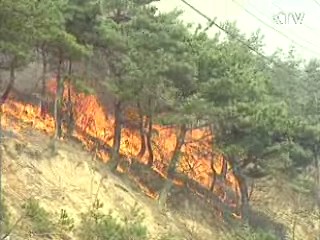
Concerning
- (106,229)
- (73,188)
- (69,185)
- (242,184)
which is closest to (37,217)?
(106,229)

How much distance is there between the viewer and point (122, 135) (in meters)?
29.5

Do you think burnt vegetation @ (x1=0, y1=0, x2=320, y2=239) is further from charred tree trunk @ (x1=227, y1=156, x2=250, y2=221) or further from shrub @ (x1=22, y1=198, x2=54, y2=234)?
shrub @ (x1=22, y1=198, x2=54, y2=234)

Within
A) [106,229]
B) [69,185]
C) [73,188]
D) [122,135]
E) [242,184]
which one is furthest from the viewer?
[122,135]

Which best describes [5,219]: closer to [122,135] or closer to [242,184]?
[122,135]

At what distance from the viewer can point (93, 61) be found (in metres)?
24.6

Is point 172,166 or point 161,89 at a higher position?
point 161,89

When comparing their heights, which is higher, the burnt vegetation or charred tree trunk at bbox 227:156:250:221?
the burnt vegetation

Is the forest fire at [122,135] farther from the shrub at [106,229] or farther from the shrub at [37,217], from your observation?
the shrub at [37,217]

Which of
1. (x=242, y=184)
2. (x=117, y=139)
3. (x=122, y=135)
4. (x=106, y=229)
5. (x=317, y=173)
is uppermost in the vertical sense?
(x=317, y=173)

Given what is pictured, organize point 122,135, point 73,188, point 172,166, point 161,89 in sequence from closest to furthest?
point 73,188, point 161,89, point 172,166, point 122,135


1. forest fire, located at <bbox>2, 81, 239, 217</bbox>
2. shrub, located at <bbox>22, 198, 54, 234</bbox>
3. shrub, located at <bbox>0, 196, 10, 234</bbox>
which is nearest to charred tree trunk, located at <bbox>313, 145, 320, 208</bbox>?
forest fire, located at <bbox>2, 81, 239, 217</bbox>

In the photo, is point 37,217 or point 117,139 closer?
point 37,217

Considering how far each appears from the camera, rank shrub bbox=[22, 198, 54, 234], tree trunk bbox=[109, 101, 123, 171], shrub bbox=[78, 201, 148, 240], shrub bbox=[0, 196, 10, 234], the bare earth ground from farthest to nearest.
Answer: tree trunk bbox=[109, 101, 123, 171] → the bare earth ground → shrub bbox=[78, 201, 148, 240] → shrub bbox=[22, 198, 54, 234] → shrub bbox=[0, 196, 10, 234]

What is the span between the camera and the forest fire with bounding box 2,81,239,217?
81.7 ft
